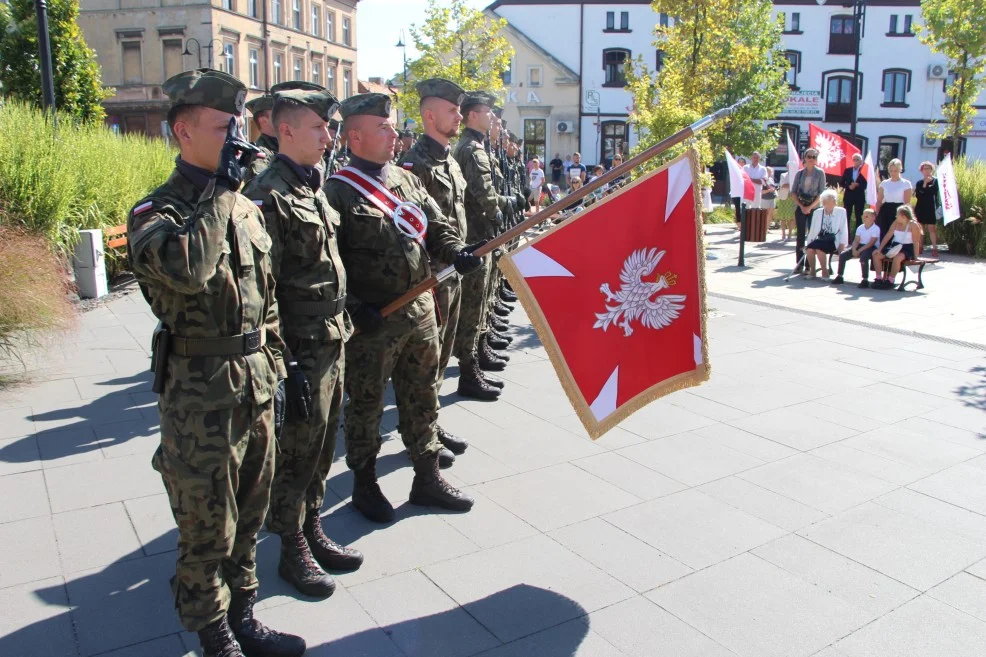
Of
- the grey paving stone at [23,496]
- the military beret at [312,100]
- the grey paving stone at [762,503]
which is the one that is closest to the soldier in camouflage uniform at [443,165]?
the grey paving stone at [762,503]

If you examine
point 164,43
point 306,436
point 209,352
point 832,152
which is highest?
point 164,43

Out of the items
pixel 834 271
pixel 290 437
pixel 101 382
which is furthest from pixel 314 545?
pixel 834 271

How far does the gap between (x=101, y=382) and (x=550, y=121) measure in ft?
133

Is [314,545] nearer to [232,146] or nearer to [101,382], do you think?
[232,146]

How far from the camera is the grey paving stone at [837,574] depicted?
3.61 m

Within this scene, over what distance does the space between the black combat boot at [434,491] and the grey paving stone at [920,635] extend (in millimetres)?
1965

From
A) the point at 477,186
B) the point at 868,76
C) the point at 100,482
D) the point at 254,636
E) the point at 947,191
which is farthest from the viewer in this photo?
the point at 868,76

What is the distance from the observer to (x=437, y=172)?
561 centimetres

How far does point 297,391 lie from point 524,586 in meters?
1.33

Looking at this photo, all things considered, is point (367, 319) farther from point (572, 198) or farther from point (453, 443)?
point (453, 443)

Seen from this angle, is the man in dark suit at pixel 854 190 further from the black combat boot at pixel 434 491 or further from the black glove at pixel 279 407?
the black glove at pixel 279 407

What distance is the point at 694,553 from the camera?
4.01 m

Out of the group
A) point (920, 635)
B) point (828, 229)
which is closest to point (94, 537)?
point (920, 635)

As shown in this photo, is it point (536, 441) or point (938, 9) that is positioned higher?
point (938, 9)
